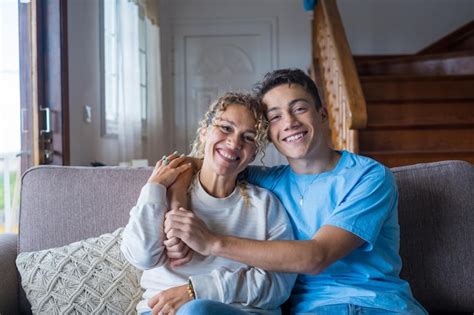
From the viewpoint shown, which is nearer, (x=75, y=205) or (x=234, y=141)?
(x=234, y=141)

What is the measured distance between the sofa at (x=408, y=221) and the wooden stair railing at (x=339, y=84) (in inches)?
43.7

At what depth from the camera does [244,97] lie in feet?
4.85

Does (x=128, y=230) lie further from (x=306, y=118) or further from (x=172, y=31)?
(x=172, y=31)

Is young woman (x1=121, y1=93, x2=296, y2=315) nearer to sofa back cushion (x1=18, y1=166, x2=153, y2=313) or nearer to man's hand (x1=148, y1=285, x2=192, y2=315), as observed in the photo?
man's hand (x1=148, y1=285, x2=192, y2=315)

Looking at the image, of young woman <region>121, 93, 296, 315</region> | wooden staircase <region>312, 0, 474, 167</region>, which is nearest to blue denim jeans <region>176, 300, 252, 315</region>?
young woman <region>121, 93, 296, 315</region>

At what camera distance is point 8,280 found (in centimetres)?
168

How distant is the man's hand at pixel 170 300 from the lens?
1313 mm

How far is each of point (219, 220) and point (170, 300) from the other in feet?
0.83

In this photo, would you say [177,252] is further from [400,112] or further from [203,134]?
[400,112]

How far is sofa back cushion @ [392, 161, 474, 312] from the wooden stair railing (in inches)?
44.1

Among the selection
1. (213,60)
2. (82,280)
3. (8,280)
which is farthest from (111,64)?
(82,280)

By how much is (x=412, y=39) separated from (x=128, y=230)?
498 cm

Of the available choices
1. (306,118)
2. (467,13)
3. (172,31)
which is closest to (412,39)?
(467,13)

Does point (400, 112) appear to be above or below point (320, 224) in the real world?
above
